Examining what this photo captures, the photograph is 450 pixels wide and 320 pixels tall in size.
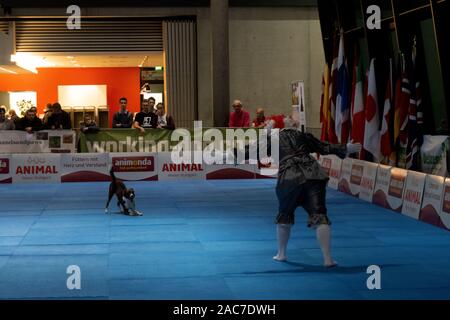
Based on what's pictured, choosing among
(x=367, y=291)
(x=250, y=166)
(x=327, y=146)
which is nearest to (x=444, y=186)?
(x=327, y=146)

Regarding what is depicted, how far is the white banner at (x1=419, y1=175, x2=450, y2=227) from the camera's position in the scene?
1366cm

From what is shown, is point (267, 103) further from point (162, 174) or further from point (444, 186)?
point (444, 186)

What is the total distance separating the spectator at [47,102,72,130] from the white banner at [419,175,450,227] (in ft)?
39.8

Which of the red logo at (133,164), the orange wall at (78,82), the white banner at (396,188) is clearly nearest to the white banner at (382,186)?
the white banner at (396,188)

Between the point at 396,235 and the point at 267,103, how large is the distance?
1661 centimetres

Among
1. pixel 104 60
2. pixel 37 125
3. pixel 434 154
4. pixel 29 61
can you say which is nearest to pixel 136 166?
pixel 37 125

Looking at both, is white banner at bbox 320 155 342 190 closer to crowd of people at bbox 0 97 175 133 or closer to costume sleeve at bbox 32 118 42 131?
crowd of people at bbox 0 97 175 133

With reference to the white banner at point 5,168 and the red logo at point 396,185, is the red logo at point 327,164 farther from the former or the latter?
the white banner at point 5,168

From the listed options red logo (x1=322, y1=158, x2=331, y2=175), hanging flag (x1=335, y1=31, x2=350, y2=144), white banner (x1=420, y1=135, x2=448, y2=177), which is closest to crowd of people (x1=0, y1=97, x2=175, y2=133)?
red logo (x1=322, y1=158, x2=331, y2=175)

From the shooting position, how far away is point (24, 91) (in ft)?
120

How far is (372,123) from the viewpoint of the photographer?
17.9m

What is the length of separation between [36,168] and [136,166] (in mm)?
2907

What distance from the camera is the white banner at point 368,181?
17156 millimetres

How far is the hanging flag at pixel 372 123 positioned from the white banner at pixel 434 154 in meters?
1.74
